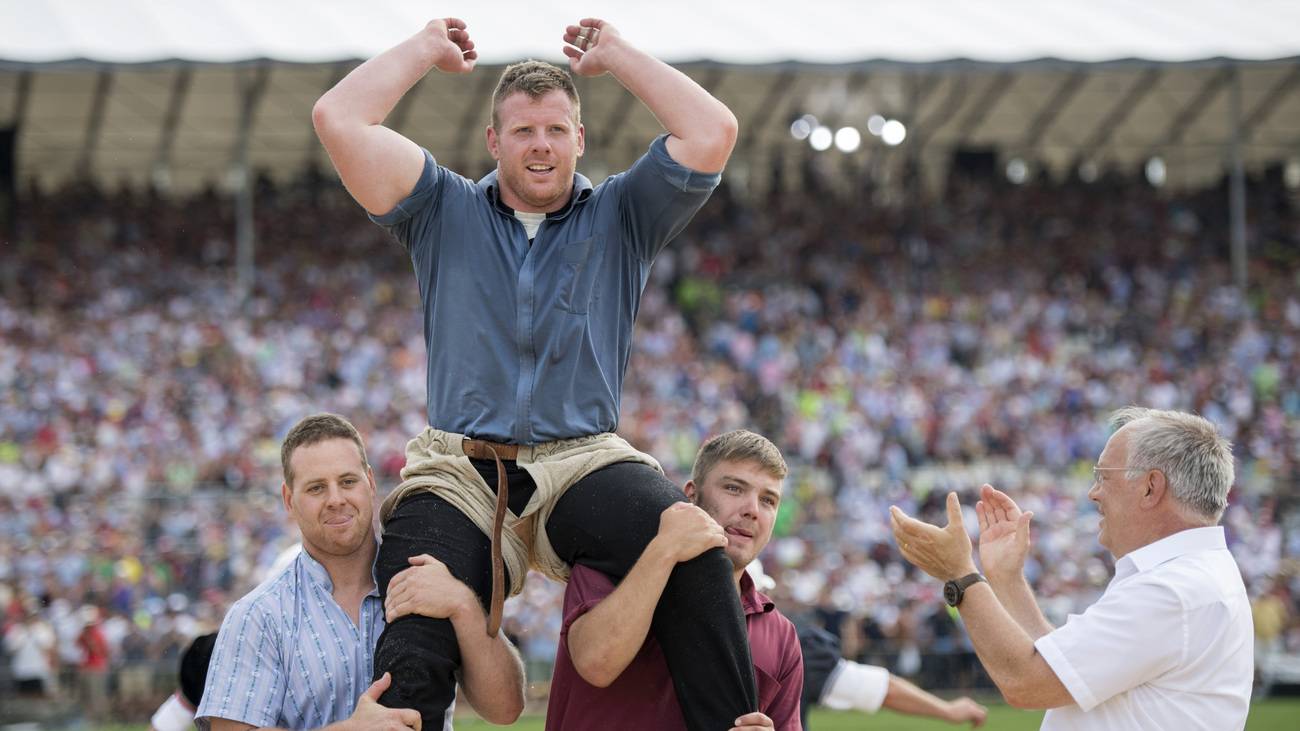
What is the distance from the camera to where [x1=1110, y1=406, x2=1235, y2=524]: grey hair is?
386 centimetres

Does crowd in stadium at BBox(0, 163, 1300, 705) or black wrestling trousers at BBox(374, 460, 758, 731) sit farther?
crowd in stadium at BBox(0, 163, 1300, 705)

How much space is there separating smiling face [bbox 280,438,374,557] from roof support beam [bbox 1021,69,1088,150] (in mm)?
23415

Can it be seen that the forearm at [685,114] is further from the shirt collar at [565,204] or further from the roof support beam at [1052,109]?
the roof support beam at [1052,109]

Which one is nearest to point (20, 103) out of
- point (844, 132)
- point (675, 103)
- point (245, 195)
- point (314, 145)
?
point (314, 145)

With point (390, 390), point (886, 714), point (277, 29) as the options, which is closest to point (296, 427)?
point (886, 714)

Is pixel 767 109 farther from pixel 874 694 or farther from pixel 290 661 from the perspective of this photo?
pixel 290 661

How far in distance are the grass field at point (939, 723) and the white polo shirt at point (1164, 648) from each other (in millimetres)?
10121

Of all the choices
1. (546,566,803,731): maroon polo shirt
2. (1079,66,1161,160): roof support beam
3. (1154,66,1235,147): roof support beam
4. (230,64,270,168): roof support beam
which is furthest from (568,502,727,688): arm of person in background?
(1079,66,1161,160): roof support beam

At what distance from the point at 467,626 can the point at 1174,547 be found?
176cm

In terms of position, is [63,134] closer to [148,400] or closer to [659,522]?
[148,400]

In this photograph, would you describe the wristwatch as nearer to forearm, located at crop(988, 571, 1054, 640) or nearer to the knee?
forearm, located at crop(988, 571, 1054, 640)

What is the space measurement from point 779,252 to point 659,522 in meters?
21.4

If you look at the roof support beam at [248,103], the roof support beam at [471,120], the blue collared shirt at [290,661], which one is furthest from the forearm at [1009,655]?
the roof support beam at [471,120]

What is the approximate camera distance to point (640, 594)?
3.57 meters
